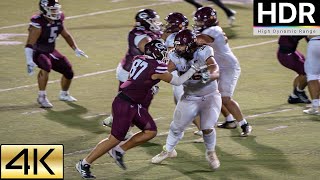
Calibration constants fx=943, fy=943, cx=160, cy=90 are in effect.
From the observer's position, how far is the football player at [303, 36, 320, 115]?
12.8 m

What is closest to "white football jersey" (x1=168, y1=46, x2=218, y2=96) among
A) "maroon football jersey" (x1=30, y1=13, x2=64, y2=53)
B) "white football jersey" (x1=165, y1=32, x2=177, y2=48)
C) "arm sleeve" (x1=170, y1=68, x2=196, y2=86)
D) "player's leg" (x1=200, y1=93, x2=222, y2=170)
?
"player's leg" (x1=200, y1=93, x2=222, y2=170)

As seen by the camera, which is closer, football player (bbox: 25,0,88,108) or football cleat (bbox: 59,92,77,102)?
football player (bbox: 25,0,88,108)

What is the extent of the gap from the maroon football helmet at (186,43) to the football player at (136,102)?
0.14m

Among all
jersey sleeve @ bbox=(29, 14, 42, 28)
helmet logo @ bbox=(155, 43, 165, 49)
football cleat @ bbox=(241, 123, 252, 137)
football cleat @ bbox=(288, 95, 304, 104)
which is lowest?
football cleat @ bbox=(288, 95, 304, 104)

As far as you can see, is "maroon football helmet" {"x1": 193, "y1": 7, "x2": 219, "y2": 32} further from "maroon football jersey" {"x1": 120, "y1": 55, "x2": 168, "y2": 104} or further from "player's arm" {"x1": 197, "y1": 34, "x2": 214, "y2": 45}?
"maroon football jersey" {"x1": 120, "y1": 55, "x2": 168, "y2": 104}

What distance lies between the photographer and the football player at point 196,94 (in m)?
10.1

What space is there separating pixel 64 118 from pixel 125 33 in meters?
5.45

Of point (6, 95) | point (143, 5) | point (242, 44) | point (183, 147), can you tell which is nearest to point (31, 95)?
point (6, 95)

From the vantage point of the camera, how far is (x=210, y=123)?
10227 millimetres

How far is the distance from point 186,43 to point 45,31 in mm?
3757

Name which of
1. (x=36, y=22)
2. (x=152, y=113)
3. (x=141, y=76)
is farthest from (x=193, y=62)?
(x=36, y=22)

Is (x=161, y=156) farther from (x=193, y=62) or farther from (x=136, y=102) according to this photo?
(x=193, y=62)

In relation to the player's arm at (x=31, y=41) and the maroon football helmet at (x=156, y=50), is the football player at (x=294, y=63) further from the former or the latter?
the maroon football helmet at (x=156, y=50)

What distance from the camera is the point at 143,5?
65.9 feet
